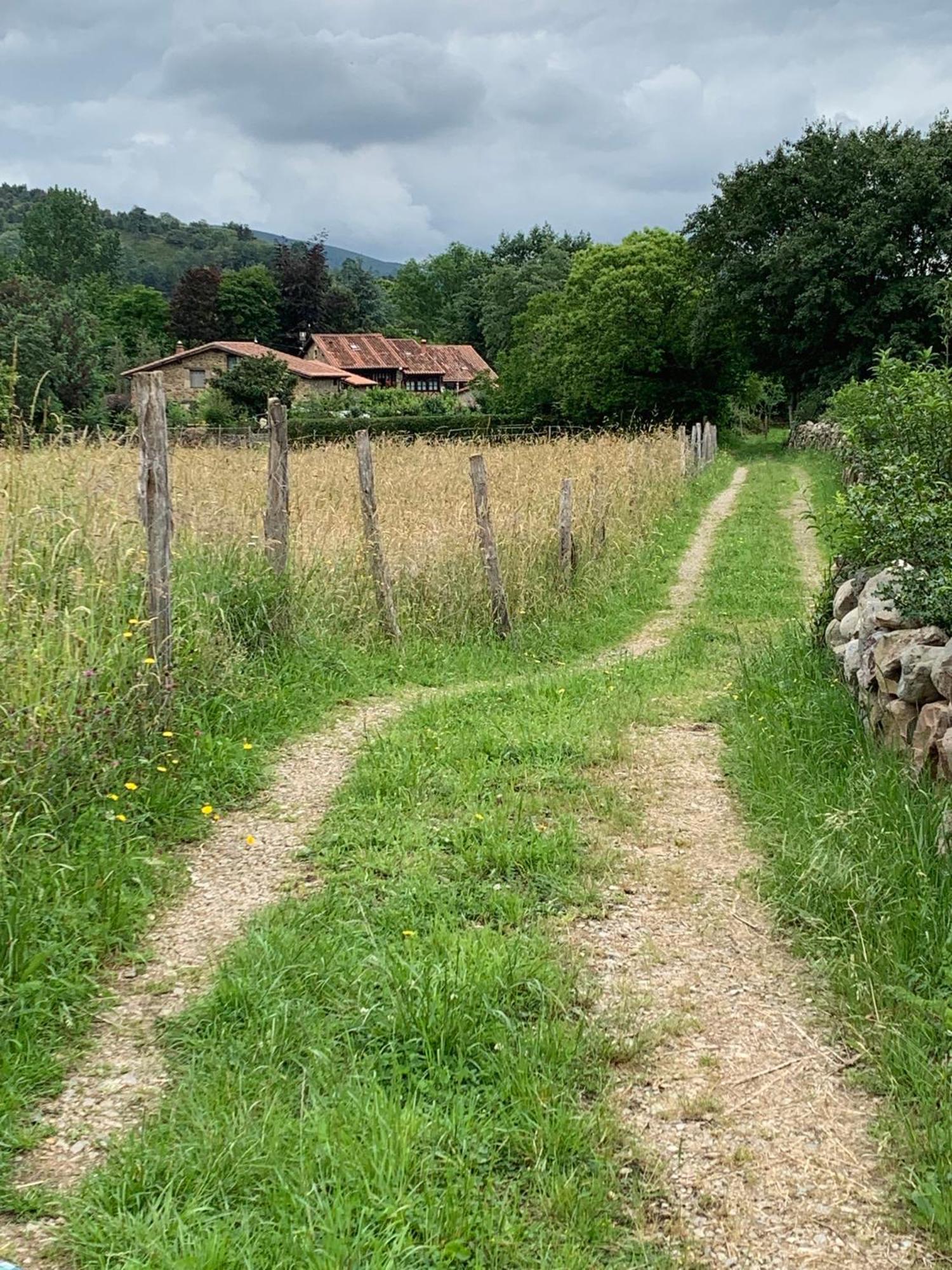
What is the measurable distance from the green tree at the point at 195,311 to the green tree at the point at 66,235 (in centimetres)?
2295

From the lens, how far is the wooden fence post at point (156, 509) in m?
5.71

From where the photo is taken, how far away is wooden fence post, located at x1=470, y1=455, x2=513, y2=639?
909 cm

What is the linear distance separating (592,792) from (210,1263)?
3.42 metres

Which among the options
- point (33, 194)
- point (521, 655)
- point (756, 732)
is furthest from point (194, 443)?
point (33, 194)

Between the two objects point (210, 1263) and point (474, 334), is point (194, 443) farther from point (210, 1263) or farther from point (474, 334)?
point (474, 334)

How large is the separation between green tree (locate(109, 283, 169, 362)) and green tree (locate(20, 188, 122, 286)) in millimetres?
16514

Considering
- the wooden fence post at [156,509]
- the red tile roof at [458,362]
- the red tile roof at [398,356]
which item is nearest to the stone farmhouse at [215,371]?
the red tile roof at [398,356]

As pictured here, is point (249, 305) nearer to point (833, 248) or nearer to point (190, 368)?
point (190, 368)

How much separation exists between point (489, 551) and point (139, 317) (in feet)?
260

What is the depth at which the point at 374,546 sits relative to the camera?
28.4 feet

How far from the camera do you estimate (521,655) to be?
345 inches

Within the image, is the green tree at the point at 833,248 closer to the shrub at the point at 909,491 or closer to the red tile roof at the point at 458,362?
the shrub at the point at 909,491

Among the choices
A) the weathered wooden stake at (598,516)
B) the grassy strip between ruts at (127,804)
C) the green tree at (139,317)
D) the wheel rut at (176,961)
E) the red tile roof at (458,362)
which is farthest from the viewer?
the red tile roof at (458,362)

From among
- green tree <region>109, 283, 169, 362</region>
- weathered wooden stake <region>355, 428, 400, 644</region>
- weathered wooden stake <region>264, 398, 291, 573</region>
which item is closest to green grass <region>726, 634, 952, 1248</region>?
weathered wooden stake <region>355, 428, 400, 644</region>
